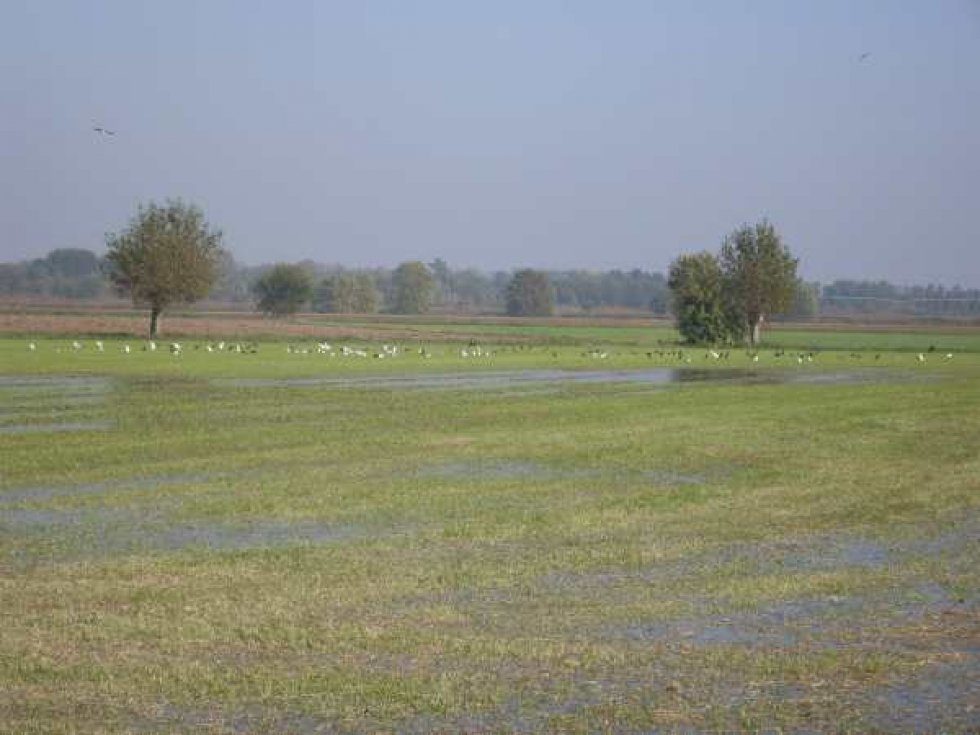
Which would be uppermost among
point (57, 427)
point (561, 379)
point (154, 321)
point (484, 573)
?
point (154, 321)

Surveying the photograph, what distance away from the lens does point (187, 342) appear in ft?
279

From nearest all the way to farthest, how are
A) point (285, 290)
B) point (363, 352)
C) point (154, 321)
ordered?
A: point (363, 352), point (154, 321), point (285, 290)

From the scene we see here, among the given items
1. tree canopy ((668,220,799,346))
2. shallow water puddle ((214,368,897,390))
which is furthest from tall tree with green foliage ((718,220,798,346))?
shallow water puddle ((214,368,897,390))

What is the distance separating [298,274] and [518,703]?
15307 cm

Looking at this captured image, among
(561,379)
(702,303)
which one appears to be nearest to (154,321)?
(702,303)

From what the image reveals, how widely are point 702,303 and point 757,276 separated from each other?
5.21 metres

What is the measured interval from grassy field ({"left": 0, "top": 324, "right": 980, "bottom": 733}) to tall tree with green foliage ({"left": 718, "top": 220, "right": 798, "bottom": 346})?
6683cm

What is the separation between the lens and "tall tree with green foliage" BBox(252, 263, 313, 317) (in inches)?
6250

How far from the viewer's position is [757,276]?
97.6m

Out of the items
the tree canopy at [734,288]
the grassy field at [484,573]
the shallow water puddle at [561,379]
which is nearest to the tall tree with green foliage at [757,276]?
the tree canopy at [734,288]

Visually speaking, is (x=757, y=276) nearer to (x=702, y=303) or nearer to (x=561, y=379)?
(x=702, y=303)

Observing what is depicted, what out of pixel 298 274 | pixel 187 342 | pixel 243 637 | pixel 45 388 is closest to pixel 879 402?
pixel 45 388

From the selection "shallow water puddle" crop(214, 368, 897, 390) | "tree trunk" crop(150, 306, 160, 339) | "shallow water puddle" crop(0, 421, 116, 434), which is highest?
"tree trunk" crop(150, 306, 160, 339)

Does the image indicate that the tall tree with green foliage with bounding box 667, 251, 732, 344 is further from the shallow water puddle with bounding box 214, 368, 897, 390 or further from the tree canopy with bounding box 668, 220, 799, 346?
the shallow water puddle with bounding box 214, 368, 897, 390
